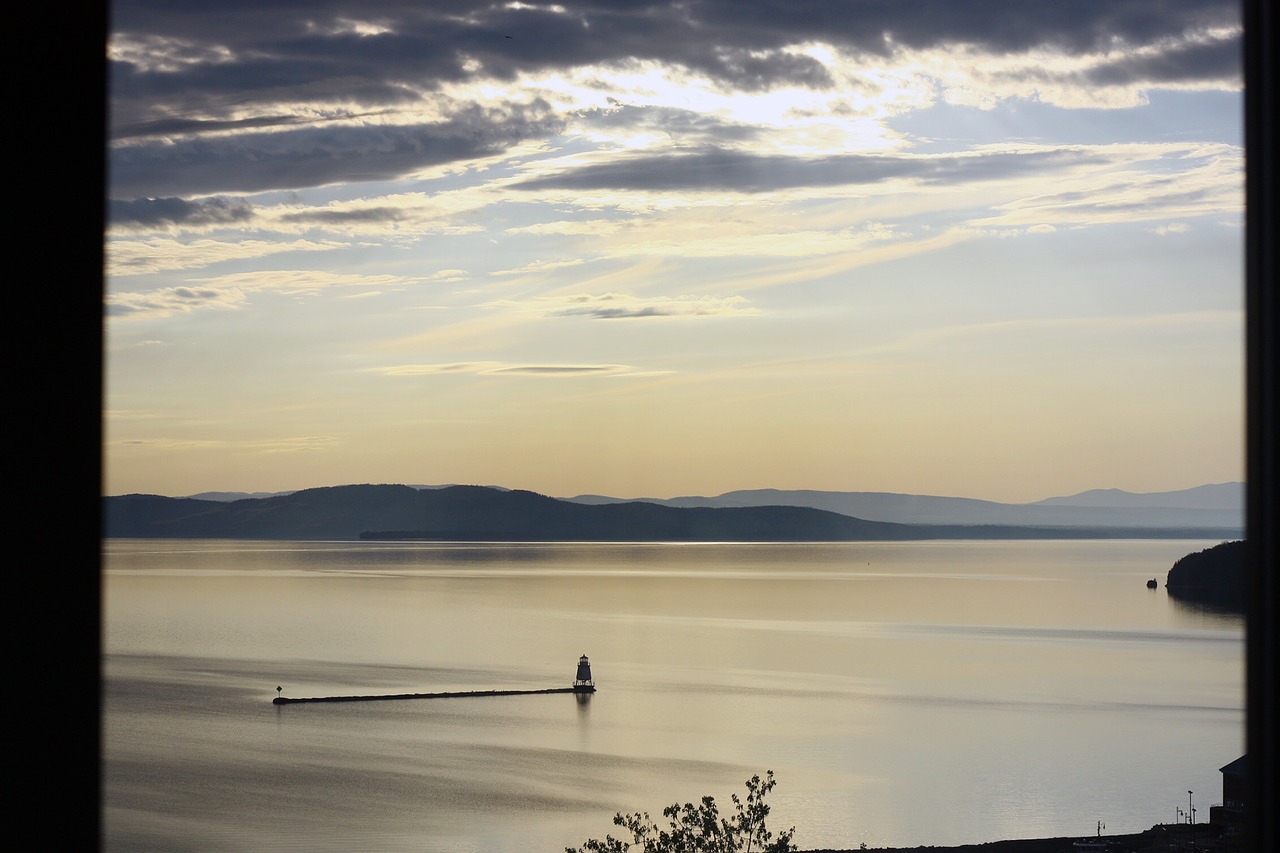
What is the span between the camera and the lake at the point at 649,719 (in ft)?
66.9

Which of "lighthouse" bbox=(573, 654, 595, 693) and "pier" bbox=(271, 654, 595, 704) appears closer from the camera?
"pier" bbox=(271, 654, 595, 704)

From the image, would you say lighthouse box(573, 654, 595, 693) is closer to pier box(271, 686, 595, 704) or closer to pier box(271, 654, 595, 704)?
pier box(271, 654, 595, 704)

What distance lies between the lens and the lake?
2039 centimetres

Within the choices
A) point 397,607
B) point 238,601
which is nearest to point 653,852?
point 397,607

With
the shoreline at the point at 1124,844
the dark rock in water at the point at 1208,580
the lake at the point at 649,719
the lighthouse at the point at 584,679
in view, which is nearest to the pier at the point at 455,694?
the lighthouse at the point at 584,679

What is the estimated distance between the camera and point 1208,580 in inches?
A: 2731

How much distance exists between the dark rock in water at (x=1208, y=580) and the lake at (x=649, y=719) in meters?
6.02

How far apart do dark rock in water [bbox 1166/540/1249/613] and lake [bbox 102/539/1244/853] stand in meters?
6.02

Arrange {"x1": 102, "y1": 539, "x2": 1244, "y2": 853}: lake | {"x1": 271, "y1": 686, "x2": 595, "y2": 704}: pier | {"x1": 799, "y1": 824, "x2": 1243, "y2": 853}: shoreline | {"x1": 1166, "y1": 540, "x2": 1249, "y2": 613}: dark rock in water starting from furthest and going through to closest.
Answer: {"x1": 1166, "y1": 540, "x2": 1249, "y2": 613}: dark rock in water → {"x1": 271, "y1": 686, "x2": 595, "y2": 704}: pier → {"x1": 102, "y1": 539, "x2": 1244, "y2": 853}: lake → {"x1": 799, "y1": 824, "x2": 1243, "y2": 853}: shoreline

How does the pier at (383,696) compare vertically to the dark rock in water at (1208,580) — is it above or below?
below

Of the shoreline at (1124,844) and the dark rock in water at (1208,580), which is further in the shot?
the dark rock in water at (1208,580)

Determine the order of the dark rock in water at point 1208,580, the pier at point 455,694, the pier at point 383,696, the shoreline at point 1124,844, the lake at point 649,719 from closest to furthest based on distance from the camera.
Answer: the shoreline at point 1124,844 → the lake at point 649,719 → the pier at point 383,696 → the pier at point 455,694 → the dark rock in water at point 1208,580

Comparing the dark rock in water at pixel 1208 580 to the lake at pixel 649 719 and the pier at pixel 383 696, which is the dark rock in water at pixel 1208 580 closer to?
the lake at pixel 649 719

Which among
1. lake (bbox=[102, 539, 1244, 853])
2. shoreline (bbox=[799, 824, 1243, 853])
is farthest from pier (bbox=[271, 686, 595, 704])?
shoreline (bbox=[799, 824, 1243, 853])
